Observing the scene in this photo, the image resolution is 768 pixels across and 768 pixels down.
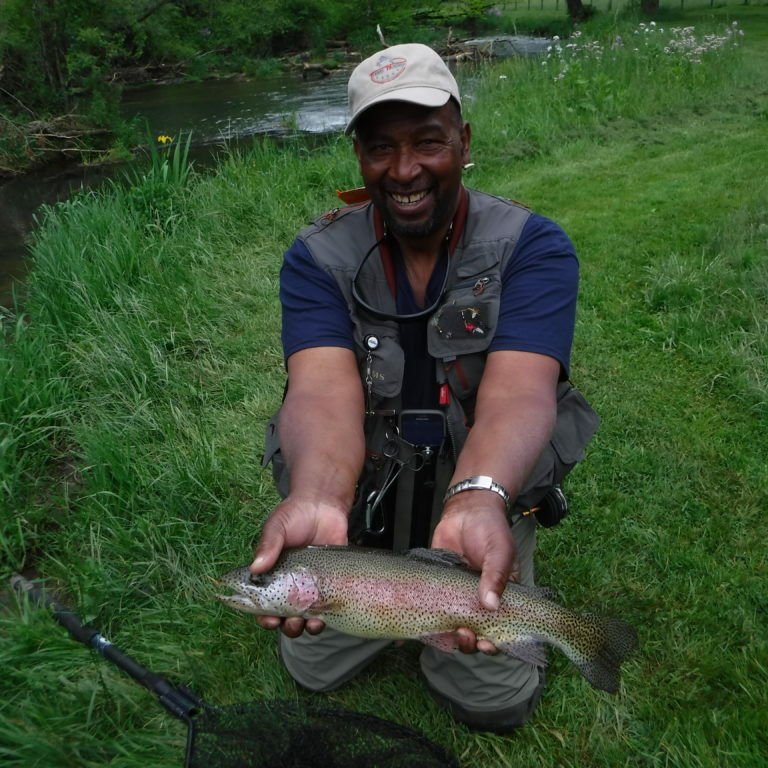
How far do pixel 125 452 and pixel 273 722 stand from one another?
2361mm

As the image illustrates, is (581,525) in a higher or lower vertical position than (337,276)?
lower

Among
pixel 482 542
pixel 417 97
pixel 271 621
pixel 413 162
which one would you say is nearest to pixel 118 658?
pixel 271 621

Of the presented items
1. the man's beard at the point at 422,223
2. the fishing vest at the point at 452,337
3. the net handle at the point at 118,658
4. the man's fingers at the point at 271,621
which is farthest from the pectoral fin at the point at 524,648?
the man's beard at the point at 422,223

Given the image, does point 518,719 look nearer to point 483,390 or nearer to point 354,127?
point 483,390

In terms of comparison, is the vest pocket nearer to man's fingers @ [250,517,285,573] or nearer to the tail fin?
man's fingers @ [250,517,285,573]

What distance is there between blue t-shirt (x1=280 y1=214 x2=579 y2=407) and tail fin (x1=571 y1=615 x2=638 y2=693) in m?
0.87

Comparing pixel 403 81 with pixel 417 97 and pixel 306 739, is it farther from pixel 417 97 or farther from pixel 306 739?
pixel 306 739

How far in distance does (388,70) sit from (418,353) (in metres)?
0.98

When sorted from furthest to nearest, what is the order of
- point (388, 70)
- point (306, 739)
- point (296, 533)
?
point (388, 70)
point (296, 533)
point (306, 739)

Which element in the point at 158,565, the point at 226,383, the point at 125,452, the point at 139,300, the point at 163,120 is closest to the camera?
the point at 158,565

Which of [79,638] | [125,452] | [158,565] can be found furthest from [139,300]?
[79,638]

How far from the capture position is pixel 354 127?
8.84 feet

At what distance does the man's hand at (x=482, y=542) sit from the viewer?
2.01 metres

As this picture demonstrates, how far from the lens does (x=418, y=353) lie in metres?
2.76
